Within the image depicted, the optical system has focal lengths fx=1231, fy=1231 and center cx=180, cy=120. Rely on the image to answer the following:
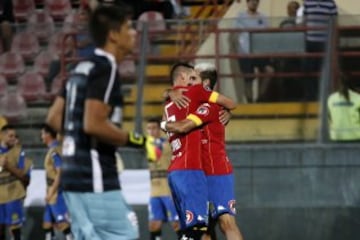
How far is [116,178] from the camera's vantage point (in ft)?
24.1

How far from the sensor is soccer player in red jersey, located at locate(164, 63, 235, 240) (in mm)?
11016

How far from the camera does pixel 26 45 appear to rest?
1705 cm

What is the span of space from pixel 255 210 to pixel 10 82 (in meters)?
3.82

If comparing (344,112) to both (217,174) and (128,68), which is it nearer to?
(128,68)

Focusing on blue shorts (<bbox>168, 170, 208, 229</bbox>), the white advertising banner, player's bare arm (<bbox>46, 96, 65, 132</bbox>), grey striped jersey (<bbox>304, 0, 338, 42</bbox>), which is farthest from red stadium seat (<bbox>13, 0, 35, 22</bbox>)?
player's bare arm (<bbox>46, 96, 65, 132</bbox>)

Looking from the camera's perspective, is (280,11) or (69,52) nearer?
(69,52)

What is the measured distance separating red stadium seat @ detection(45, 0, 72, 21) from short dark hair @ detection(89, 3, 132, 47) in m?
11.7

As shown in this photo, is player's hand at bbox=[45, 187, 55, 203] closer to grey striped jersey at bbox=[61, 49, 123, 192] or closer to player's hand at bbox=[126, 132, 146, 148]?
grey striped jersey at bbox=[61, 49, 123, 192]

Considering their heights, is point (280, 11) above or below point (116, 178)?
below

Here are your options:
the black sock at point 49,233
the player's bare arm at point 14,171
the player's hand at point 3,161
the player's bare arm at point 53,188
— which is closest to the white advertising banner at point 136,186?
the player's bare arm at point 53,188

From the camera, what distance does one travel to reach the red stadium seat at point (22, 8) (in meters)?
19.7

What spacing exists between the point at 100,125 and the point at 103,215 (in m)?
0.57

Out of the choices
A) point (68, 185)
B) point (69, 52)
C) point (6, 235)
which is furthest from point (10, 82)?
point (68, 185)

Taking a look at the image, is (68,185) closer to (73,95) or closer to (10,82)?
(73,95)
